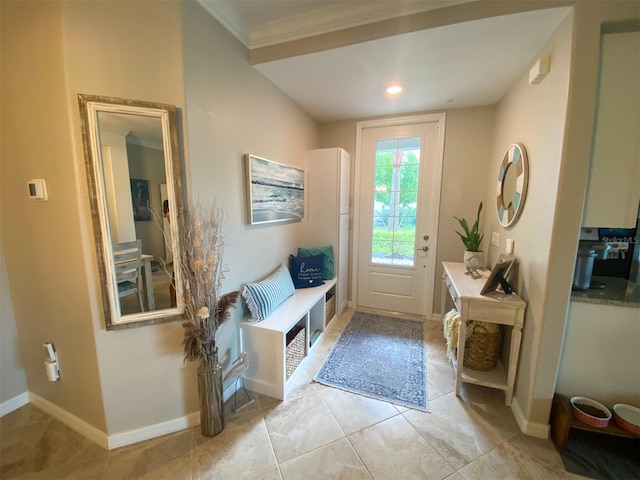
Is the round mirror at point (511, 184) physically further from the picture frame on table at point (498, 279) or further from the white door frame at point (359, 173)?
the white door frame at point (359, 173)

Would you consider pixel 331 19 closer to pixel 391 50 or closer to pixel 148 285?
pixel 391 50

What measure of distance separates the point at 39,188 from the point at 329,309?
2.50 m

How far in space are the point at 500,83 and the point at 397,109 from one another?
0.94 m

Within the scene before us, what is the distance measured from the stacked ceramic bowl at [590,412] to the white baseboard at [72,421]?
2734 millimetres

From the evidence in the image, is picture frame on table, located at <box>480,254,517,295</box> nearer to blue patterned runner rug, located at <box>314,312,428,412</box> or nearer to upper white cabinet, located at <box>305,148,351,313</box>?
blue patterned runner rug, located at <box>314,312,428,412</box>

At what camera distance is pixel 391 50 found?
1680 mm

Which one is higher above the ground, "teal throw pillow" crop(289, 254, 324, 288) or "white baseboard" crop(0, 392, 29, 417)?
"teal throw pillow" crop(289, 254, 324, 288)

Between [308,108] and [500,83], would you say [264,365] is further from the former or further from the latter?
[500,83]

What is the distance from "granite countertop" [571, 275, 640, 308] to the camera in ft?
4.58

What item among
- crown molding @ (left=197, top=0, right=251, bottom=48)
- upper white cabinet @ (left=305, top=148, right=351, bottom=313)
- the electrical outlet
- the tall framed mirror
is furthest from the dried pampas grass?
the electrical outlet

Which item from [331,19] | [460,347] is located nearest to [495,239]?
[460,347]

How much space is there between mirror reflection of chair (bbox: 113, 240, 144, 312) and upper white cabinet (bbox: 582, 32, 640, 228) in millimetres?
2533

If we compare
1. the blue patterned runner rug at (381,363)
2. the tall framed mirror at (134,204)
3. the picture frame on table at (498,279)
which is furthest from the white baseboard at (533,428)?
the tall framed mirror at (134,204)

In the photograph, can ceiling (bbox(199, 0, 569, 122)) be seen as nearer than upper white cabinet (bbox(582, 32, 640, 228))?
No
